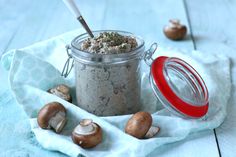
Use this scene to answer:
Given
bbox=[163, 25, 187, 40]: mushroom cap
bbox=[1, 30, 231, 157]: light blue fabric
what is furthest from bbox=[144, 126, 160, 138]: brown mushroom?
bbox=[163, 25, 187, 40]: mushroom cap

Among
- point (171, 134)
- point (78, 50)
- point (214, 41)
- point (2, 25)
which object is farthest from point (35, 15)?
point (171, 134)

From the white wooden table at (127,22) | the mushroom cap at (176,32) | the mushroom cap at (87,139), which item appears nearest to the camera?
the mushroom cap at (87,139)

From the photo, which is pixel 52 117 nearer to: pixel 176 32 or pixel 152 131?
pixel 152 131

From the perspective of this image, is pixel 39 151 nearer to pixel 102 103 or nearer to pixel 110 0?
pixel 102 103

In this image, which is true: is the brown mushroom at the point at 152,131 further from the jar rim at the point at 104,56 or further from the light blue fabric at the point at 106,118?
the jar rim at the point at 104,56

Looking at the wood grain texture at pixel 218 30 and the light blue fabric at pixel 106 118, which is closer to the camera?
the light blue fabric at pixel 106 118

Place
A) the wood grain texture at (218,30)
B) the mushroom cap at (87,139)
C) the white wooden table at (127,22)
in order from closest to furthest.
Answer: the mushroom cap at (87,139) < the wood grain texture at (218,30) < the white wooden table at (127,22)

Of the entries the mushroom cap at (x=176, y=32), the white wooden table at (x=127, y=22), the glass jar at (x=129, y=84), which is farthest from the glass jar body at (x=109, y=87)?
the mushroom cap at (x=176, y=32)
